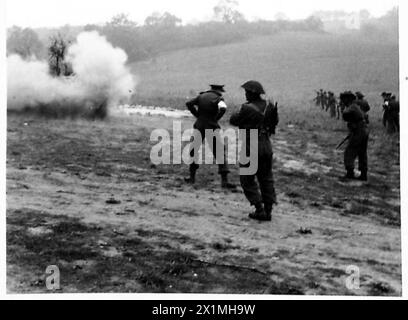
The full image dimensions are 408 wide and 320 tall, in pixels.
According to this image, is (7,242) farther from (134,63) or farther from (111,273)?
(134,63)

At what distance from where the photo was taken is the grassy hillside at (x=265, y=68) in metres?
23.6

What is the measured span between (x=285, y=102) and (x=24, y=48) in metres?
11.4

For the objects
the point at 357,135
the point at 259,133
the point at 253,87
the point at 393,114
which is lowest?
the point at 357,135

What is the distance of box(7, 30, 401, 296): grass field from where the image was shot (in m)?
5.25

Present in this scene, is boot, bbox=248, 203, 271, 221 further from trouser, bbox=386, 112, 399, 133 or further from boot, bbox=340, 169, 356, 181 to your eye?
trouser, bbox=386, 112, 399, 133

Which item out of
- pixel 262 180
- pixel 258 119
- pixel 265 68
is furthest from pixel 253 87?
pixel 265 68

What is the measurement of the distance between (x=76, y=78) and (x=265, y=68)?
17.7m

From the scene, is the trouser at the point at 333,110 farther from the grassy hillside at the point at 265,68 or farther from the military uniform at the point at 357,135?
the military uniform at the point at 357,135

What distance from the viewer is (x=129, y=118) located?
611 inches

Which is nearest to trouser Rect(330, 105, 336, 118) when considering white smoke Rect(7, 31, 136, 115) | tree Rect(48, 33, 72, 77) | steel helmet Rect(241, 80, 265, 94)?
white smoke Rect(7, 31, 136, 115)

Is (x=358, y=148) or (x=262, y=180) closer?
(x=262, y=180)

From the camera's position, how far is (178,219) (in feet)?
22.8

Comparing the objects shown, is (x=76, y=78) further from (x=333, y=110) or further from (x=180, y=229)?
(x=333, y=110)

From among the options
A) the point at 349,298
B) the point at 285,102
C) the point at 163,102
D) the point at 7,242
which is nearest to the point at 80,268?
the point at 7,242
